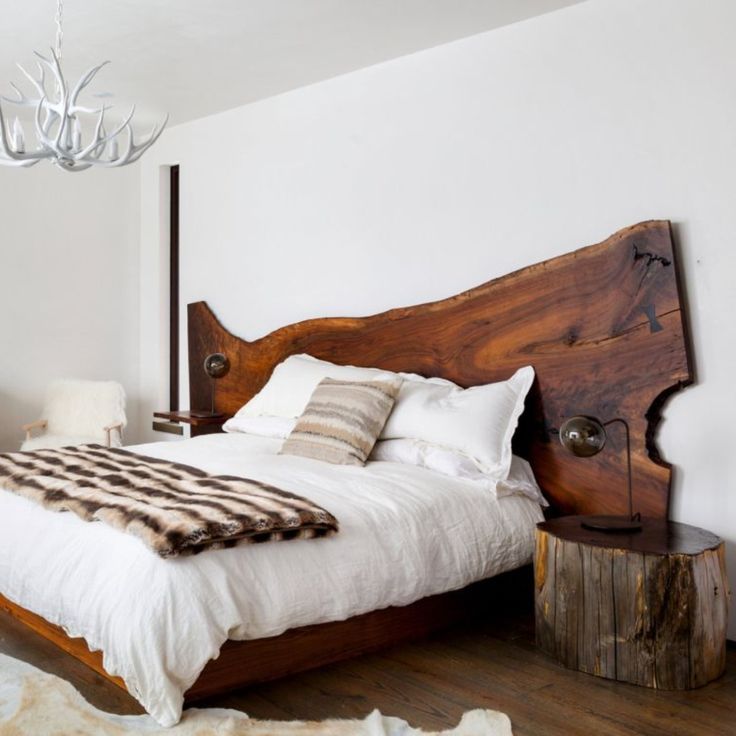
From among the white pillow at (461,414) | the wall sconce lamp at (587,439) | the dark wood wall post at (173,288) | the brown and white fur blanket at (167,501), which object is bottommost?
the brown and white fur blanket at (167,501)

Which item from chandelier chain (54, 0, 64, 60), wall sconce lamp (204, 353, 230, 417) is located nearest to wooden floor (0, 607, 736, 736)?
wall sconce lamp (204, 353, 230, 417)

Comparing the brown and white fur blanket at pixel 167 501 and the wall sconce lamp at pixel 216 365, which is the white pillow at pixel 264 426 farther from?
the brown and white fur blanket at pixel 167 501

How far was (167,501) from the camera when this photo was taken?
2715 mm

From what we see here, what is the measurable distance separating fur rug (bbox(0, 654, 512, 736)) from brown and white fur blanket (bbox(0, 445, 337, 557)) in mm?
454

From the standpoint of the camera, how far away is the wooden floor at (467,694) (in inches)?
94.3

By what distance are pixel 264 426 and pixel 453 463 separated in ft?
3.91

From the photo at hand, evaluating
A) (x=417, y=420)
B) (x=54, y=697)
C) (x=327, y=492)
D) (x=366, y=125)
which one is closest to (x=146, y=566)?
(x=54, y=697)

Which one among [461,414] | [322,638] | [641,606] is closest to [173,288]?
[461,414]

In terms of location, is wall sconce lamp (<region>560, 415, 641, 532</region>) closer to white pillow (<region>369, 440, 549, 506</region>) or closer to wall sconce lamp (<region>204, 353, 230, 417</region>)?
white pillow (<region>369, 440, 549, 506</region>)

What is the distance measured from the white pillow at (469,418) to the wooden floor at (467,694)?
749 millimetres

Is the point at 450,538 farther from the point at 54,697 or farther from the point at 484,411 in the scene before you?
the point at 54,697

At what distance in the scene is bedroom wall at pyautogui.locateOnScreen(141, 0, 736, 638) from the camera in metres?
3.10

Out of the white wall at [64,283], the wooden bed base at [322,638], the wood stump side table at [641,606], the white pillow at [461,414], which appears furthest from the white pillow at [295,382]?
the white wall at [64,283]

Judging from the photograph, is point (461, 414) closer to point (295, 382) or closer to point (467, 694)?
point (295, 382)
